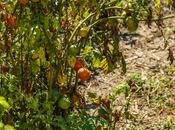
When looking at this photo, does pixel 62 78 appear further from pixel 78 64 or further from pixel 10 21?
pixel 10 21

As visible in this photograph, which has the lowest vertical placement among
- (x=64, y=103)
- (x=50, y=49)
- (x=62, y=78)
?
(x=64, y=103)

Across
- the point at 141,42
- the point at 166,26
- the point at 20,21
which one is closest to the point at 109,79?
the point at 141,42

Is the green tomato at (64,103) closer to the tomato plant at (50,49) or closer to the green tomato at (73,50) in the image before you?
the tomato plant at (50,49)

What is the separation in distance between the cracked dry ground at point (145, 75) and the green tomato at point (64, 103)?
136 cm

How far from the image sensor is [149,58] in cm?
527

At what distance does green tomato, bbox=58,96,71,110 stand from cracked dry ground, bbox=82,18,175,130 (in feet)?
4.45

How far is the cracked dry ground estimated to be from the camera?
425 centimetres

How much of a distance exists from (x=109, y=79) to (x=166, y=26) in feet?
4.50

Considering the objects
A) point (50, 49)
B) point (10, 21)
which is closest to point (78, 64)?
point (50, 49)

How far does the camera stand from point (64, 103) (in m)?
2.79

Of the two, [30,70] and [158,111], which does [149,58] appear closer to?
[158,111]

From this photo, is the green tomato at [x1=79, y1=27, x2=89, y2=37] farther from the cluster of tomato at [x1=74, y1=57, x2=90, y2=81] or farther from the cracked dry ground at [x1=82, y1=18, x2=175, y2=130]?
the cracked dry ground at [x1=82, y1=18, x2=175, y2=130]

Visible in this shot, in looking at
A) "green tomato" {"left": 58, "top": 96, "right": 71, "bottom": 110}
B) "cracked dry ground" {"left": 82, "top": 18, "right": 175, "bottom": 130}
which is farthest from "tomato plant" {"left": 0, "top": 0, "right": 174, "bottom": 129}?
"cracked dry ground" {"left": 82, "top": 18, "right": 175, "bottom": 130}

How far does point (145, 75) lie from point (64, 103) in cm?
231
